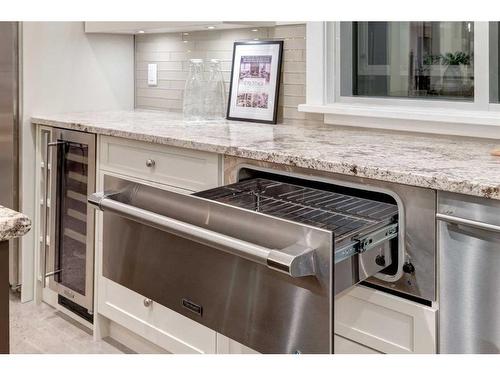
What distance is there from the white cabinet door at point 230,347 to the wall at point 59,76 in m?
1.36

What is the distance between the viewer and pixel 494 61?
6.07ft

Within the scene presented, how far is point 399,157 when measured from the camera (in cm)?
151

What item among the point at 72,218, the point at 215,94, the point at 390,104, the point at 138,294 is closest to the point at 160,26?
→ the point at 215,94

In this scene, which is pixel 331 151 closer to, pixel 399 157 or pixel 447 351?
pixel 399 157

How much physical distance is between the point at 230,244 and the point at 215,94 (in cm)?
161

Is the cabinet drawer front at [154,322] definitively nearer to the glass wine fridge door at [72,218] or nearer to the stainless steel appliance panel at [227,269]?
Answer: the glass wine fridge door at [72,218]

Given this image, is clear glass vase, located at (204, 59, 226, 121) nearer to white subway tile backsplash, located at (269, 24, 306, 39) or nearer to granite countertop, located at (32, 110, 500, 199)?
granite countertop, located at (32, 110, 500, 199)

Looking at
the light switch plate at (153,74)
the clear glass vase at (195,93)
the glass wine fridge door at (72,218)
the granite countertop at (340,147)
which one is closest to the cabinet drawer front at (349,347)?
the granite countertop at (340,147)

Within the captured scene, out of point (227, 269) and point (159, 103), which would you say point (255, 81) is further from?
point (227, 269)

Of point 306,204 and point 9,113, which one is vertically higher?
point 9,113

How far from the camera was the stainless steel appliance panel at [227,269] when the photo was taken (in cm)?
107

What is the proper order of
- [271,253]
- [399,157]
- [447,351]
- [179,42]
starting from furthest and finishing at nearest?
[179,42], [399,157], [447,351], [271,253]

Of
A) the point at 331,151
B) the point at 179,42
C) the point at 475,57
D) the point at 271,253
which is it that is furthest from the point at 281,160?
the point at 179,42

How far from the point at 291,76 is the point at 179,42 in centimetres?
81
